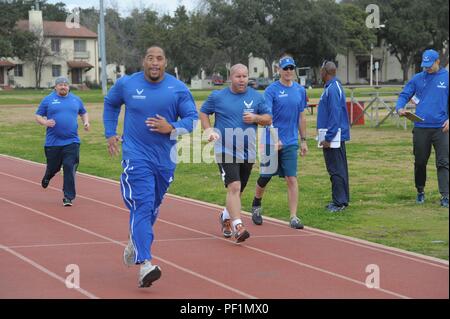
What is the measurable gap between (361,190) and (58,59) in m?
81.0

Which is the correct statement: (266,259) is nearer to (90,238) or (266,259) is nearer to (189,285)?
(189,285)

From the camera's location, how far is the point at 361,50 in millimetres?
90125

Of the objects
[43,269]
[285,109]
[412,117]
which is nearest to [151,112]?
[43,269]

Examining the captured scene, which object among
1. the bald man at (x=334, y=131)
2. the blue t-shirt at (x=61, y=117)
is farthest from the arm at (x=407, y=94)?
the blue t-shirt at (x=61, y=117)

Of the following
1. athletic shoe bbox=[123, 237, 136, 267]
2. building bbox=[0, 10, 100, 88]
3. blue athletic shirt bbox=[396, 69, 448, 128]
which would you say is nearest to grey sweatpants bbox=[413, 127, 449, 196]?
blue athletic shirt bbox=[396, 69, 448, 128]

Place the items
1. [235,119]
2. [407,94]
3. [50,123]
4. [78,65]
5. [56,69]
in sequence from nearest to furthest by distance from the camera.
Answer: [235,119]
[407,94]
[50,123]
[56,69]
[78,65]

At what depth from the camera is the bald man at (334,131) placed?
1103 centimetres

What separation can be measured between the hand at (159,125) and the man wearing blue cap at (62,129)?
202 inches

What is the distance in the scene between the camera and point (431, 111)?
11.2 metres

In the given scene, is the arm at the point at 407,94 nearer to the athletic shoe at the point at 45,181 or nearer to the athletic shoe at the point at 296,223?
the athletic shoe at the point at 296,223

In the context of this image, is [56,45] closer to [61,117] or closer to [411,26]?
[411,26]

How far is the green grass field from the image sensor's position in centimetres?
957

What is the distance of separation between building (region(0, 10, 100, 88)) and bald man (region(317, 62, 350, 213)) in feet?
256
